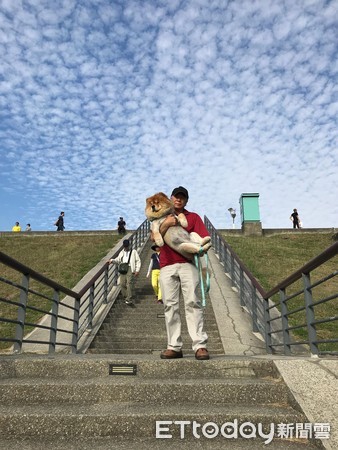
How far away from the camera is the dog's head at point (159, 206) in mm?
3648

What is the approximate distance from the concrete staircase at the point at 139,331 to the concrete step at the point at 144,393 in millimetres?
3033

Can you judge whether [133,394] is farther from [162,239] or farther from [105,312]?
[105,312]

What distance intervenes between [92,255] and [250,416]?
1186cm

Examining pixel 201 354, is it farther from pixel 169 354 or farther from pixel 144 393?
pixel 144 393

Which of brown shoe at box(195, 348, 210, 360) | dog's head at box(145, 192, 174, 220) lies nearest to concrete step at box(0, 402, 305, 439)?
brown shoe at box(195, 348, 210, 360)

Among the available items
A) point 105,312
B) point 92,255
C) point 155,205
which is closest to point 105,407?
point 155,205

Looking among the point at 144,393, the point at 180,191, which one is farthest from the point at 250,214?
the point at 144,393

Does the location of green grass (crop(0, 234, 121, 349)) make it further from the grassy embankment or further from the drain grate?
the drain grate

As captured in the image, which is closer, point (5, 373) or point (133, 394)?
point (133, 394)

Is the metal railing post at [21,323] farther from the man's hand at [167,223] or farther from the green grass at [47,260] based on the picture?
the green grass at [47,260]

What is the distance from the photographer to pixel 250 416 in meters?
2.20

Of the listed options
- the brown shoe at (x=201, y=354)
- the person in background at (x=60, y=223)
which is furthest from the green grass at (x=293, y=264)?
the person in background at (x=60, y=223)

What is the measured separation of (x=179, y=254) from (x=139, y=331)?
10.9 feet

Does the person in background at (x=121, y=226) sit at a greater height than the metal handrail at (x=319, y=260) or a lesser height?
greater
